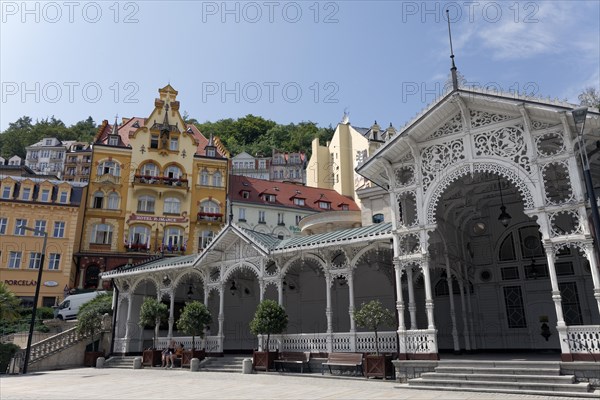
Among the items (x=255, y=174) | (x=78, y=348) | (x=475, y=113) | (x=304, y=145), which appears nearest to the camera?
(x=475, y=113)

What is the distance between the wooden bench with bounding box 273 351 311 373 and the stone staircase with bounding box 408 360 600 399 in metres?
5.42

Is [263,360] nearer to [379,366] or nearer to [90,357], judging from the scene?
[379,366]

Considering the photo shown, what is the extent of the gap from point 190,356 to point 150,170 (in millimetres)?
27344

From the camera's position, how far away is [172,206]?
44.0 m

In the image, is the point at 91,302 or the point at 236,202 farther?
the point at 236,202

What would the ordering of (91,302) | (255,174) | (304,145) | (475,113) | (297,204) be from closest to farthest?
1. (475,113)
2. (91,302)
3. (297,204)
4. (255,174)
5. (304,145)

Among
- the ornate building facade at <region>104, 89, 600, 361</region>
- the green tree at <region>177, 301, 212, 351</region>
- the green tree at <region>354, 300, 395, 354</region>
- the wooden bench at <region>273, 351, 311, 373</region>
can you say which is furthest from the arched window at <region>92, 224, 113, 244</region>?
the green tree at <region>354, 300, 395, 354</region>

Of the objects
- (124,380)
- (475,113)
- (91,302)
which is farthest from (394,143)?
(91,302)

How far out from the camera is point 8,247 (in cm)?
3834

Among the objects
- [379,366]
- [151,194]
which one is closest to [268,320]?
[379,366]

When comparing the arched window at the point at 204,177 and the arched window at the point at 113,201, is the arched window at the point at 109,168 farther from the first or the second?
the arched window at the point at 204,177

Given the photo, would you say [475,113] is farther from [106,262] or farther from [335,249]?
[106,262]

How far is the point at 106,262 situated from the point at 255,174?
48.1 meters

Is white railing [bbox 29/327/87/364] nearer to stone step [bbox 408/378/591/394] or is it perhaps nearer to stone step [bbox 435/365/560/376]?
stone step [bbox 408/378/591/394]
